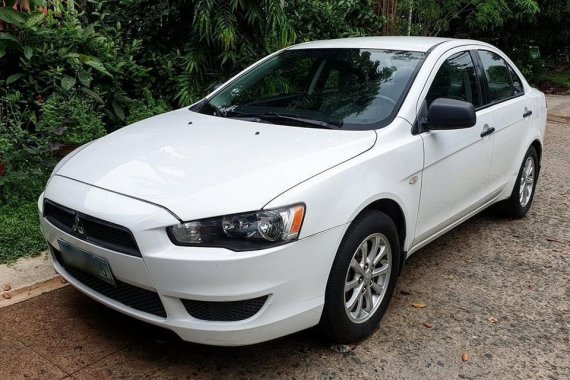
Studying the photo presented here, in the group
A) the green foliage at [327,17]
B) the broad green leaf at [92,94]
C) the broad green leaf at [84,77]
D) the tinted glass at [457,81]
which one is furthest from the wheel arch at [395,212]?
the green foliage at [327,17]

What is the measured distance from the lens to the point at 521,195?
502cm

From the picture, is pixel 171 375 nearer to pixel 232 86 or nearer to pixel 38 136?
pixel 232 86

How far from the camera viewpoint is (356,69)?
12.6 ft

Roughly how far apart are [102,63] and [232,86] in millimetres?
2327

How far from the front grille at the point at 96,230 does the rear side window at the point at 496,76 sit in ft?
9.92

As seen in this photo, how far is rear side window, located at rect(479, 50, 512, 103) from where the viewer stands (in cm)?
442

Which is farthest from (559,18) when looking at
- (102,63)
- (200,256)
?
(200,256)

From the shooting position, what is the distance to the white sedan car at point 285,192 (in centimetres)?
253

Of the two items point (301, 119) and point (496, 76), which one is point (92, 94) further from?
point (496, 76)

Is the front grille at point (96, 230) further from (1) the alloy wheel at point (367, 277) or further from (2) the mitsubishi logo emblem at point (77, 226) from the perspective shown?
(1) the alloy wheel at point (367, 277)

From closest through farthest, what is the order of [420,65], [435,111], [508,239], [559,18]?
[435,111], [420,65], [508,239], [559,18]

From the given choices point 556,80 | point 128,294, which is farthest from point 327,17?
point 556,80

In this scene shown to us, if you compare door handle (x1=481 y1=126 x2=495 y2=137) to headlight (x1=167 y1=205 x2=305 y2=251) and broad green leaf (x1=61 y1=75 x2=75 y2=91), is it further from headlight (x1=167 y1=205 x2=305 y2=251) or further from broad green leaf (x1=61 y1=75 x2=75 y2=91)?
broad green leaf (x1=61 y1=75 x2=75 y2=91)

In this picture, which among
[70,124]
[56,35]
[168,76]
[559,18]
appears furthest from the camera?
[559,18]
